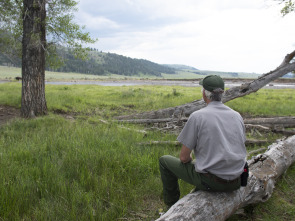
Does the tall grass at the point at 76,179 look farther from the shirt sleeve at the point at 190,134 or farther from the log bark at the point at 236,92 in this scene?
the log bark at the point at 236,92

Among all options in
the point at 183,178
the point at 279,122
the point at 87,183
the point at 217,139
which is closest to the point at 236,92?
the point at 279,122

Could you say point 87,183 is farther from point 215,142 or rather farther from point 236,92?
point 236,92

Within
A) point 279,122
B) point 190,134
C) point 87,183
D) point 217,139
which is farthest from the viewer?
point 279,122

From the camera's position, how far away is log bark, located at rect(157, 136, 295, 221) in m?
2.65

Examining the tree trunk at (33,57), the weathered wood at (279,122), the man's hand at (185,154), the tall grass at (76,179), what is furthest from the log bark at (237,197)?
the tree trunk at (33,57)

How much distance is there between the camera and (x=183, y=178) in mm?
3139

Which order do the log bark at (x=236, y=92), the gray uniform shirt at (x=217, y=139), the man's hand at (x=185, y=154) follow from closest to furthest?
the gray uniform shirt at (x=217, y=139) → the man's hand at (x=185, y=154) → the log bark at (x=236, y=92)

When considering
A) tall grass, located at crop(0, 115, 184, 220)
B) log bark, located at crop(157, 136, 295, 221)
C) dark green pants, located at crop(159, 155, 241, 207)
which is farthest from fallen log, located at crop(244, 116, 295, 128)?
dark green pants, located at crop(159, 155, 241, 207)

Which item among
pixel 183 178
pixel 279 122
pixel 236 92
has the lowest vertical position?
pixel 183 178

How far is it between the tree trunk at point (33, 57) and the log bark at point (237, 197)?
8.25 metres

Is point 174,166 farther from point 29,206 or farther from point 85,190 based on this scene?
point 29,206

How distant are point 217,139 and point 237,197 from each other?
1.11m

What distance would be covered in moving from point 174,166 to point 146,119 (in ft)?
19.6

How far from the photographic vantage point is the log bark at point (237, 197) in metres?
2.65
